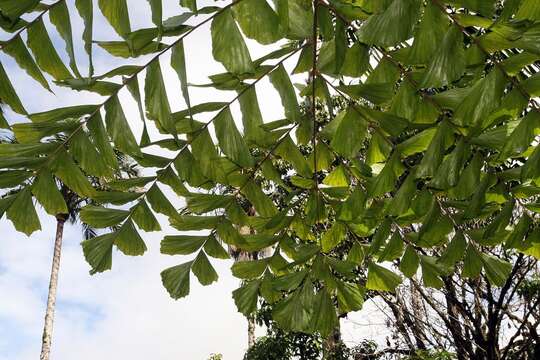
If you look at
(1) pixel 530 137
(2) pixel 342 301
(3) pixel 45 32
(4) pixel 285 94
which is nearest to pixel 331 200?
(2) pixel 342 301

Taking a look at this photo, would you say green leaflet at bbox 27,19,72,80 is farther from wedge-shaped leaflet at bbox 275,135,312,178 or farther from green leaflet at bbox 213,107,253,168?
wedge-shaped leaflet at bbox 275,135,312,178

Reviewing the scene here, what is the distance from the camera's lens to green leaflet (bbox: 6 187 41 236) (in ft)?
4.41

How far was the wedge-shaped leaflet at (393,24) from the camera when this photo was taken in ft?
3.25

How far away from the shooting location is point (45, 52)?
4.09 feet

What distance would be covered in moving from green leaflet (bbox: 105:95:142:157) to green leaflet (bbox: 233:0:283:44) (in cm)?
40

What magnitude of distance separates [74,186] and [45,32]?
1.24 ft

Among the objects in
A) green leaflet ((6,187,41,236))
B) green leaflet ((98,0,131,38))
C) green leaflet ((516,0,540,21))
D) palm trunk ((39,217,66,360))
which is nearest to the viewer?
green leaflet ((516,0,540,21))

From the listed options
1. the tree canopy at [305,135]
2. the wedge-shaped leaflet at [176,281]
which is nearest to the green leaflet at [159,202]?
the tree canopy at [305,135]

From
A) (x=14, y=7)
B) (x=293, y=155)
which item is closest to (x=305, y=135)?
(x=293, y=155)

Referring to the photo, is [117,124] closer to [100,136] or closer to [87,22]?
[100,136]

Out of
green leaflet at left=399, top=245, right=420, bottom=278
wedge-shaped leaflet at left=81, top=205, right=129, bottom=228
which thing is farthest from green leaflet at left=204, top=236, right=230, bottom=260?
green leaflet at left=399, top=245, right=420, bottom=278

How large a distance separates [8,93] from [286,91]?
658 mm

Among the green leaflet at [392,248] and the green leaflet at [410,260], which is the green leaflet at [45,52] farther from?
the green leaflet at [410,260]

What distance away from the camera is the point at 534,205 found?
5.34 ft
